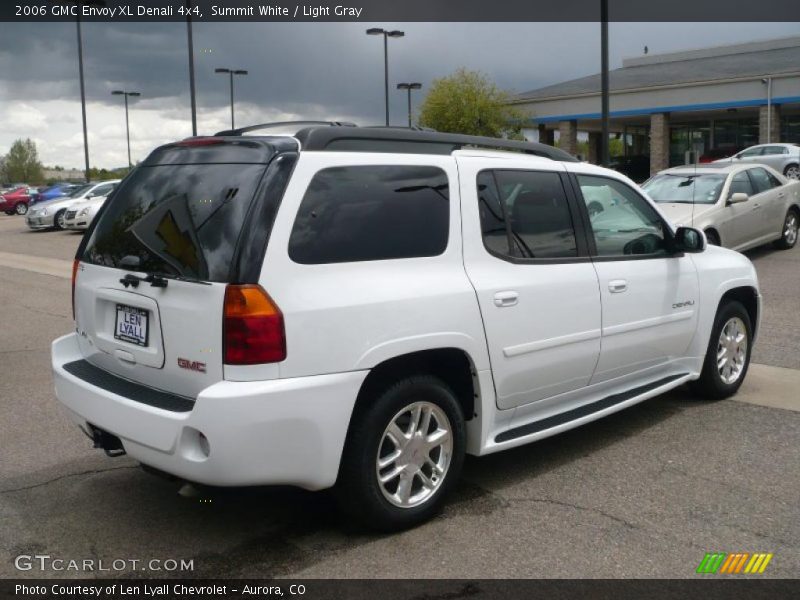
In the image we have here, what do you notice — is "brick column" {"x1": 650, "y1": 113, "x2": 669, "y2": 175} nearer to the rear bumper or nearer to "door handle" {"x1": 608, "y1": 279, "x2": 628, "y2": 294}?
"door handle" {"x1": 608, "y1": 279, "x2": 628, "y2": 294}

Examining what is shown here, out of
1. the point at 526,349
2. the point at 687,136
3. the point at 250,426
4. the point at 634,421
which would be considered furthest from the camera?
the point at 687,136

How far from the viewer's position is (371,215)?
3.86m

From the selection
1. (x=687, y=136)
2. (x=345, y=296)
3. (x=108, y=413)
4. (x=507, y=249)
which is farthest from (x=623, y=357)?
(x=687, y=136)

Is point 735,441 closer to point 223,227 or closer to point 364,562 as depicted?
point 364,562

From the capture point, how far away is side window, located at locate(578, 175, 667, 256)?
5.05m

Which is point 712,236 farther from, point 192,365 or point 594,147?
point 594,147

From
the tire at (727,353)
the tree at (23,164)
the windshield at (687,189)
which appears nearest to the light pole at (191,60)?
the windshield at (687,189)

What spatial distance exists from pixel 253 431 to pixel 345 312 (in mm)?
639

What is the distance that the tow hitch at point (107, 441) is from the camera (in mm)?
3893

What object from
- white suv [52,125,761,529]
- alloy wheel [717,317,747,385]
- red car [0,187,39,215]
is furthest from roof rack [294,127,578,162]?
red car [0,187,39,215]

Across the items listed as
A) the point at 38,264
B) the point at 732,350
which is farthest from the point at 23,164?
the point at 732,350

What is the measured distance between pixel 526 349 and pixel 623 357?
0.98 metres

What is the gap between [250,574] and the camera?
3.52m

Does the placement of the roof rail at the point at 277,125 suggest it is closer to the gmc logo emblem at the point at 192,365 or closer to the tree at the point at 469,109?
the gmc logo emblem at the point at 192,365
